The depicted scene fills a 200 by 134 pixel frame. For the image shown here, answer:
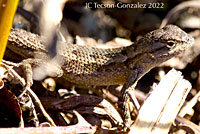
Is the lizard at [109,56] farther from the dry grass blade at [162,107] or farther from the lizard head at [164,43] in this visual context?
the dry grass blade at [162,107]

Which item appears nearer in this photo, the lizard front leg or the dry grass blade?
the dry grass blade

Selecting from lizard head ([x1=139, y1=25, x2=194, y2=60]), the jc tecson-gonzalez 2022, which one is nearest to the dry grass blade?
lizard head ([x1=139, y1=25, x2=194, y2=60])

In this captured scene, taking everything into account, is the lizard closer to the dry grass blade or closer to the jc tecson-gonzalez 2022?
the dry grass blade

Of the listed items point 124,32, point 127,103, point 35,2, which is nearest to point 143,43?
point 127,103

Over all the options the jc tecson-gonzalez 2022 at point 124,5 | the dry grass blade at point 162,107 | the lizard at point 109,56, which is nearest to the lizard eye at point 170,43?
the lizard at point 109,56

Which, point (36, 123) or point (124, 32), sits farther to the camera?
point (124, 32)

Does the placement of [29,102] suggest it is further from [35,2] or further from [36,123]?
[35,2]

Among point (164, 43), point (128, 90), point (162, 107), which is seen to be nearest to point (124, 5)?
point (164, 43)

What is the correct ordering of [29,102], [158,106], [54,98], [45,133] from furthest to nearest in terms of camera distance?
[54,98] → [29,102] → [158,106] → [45,133]
